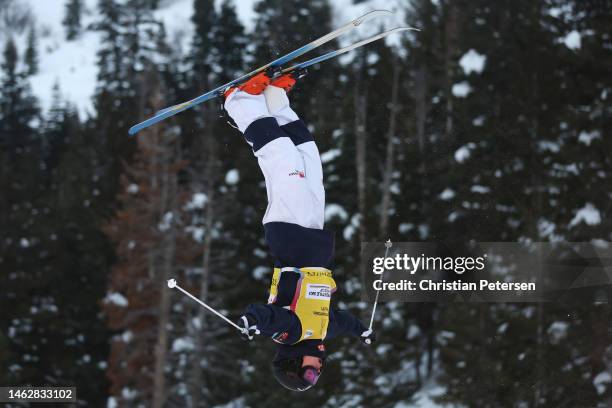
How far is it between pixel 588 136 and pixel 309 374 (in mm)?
12876

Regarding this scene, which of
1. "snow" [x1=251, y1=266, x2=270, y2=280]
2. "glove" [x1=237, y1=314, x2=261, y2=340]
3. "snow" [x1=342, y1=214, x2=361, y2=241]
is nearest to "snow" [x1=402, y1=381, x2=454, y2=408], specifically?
"snow" [x1=342, y1=214, x2=361, y2=241]

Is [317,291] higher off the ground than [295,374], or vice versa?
[317,291]

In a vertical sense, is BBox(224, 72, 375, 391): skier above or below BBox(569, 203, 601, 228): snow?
below

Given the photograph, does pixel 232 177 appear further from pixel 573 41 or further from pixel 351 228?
pixel 573 41

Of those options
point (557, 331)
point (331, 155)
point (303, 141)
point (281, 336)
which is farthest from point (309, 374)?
point (331, 155)

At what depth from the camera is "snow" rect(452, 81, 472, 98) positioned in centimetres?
1980

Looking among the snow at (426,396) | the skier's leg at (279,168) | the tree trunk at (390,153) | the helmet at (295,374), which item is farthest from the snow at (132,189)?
the helmet at (295,374)

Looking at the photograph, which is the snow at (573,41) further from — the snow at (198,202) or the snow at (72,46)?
the snow at (72,46)

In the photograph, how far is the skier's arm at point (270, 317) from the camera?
15.3ft

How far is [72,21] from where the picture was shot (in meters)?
85.4

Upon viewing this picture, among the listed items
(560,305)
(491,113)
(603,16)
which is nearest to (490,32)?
(491,113)

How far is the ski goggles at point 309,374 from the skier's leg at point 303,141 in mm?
918

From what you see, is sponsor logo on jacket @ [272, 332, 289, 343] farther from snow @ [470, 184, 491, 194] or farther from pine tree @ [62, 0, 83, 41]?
pine tree @ [62, 0, 83, 41]

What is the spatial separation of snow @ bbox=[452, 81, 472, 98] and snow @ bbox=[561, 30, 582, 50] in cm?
304
